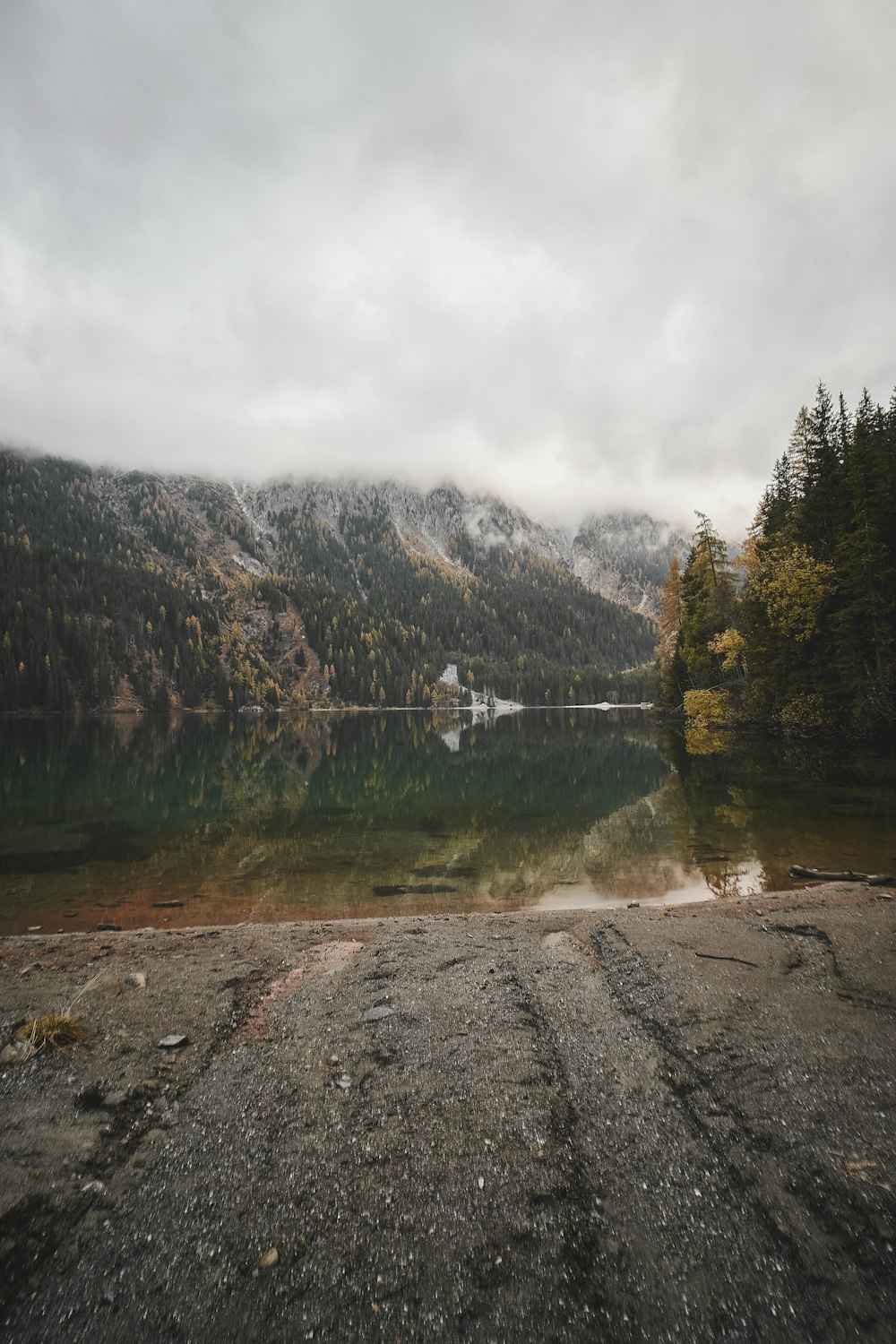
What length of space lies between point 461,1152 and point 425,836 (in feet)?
61.4

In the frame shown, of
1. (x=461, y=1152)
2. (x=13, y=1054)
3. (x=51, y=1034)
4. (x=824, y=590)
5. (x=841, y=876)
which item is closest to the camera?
(x=461, y=1152)

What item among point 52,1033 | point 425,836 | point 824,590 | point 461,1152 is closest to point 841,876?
point 425,836

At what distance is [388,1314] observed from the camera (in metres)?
3.90

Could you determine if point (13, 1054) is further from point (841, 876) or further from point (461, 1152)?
point (841, 876)

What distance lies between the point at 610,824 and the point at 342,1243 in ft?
72.1

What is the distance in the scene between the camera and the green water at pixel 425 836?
1645cm

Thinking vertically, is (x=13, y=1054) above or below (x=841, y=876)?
above

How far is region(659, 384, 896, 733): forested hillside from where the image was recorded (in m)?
35.4

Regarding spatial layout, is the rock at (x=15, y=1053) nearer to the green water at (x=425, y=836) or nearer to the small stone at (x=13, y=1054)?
the small stone at (x=13, y=1054)

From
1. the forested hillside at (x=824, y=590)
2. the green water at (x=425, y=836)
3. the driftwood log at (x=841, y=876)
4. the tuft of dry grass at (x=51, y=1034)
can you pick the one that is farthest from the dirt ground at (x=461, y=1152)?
the forested hillside at (x=824, y=590)

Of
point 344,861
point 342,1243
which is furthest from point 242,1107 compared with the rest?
point 344,861

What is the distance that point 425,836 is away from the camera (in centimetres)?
2412

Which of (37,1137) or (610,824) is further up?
(37,1137)

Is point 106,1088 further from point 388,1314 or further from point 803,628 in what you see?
point 803,628
